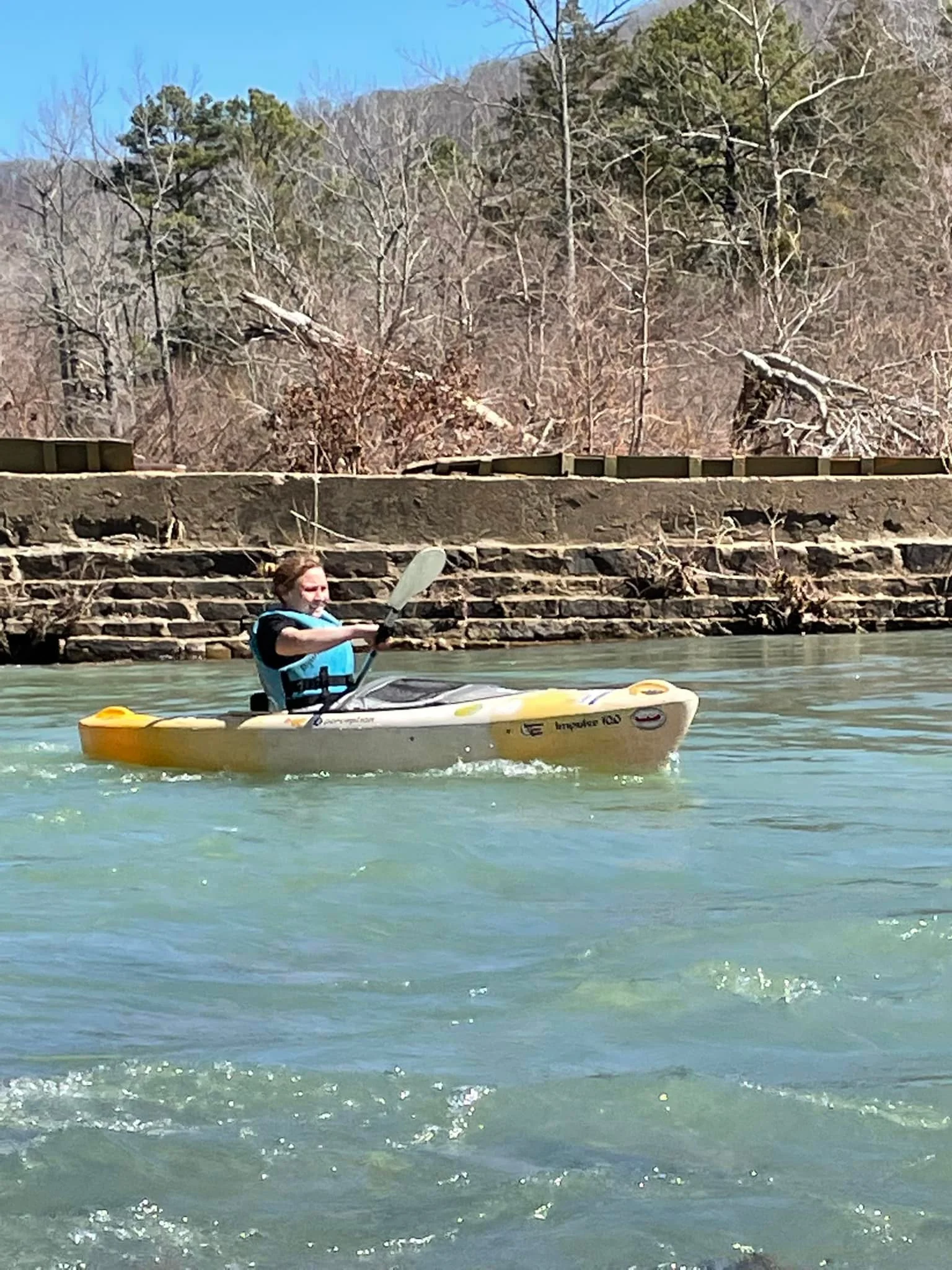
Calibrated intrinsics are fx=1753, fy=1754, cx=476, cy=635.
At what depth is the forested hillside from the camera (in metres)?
20.5

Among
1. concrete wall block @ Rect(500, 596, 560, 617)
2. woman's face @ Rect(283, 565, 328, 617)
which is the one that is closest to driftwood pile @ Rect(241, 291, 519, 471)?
concrete wall block @ Rect(500, 596, 560, 617)

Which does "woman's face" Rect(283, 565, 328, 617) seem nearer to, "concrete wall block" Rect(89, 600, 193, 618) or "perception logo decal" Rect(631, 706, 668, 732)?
"perception logo decal" Rect(631, 706, 668, 732)

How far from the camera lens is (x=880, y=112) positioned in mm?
40156

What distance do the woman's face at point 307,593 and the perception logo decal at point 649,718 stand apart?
5.17 feet

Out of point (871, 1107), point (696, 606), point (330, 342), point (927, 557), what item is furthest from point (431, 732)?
point (330, 342)

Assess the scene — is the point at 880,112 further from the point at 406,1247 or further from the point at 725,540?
the point at 406,1247

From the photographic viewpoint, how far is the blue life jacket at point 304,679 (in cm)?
824

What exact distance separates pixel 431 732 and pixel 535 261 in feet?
78.8

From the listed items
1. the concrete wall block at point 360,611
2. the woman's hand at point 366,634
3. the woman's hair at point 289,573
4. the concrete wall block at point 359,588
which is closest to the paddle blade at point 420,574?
the woman's hair at point 289,573

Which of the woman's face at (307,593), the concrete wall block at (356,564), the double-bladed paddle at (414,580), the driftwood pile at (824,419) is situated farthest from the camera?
the driftwood pile at (824,419)

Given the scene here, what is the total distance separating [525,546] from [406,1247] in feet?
38.8

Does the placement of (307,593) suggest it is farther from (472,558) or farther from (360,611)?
(472,558)

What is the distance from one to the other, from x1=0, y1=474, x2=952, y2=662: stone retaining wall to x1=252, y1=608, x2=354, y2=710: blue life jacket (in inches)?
230

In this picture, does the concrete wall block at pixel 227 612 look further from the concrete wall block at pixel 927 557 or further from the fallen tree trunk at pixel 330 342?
the concrete wall block at pixel 927 557
